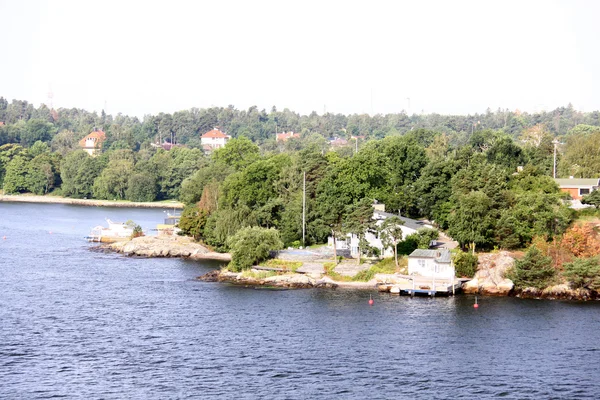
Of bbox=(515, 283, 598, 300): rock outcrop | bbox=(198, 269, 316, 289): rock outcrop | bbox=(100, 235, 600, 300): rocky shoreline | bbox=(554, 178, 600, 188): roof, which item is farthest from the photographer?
bbox=(554, 178, 600, 188): roof

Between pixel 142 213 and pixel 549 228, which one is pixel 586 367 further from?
pixel 142 213

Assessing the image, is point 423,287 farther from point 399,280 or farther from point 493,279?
point 493,279

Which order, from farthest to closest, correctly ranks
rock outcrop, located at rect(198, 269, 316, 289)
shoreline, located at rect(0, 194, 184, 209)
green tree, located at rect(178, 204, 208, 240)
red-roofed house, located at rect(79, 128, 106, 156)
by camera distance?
red-roofed house, located at rect(79, 128, 106, 156)
shoreline, located at rect(0, 194, 184, 209)
green tree, located at rect(178, 204, 208, 240)
rock outcrop, located at rect(198, 269, 316, 289)

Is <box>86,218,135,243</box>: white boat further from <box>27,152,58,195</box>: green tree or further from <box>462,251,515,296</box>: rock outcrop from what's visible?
<box>27,152,58,195</box>: green tree

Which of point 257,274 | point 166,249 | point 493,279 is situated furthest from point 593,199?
point 166,249

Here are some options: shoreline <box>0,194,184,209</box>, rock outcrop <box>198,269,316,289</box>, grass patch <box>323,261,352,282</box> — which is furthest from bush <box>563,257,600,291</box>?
shoreline <box>0,194,184,209</box>

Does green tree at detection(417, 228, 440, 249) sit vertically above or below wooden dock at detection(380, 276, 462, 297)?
above
